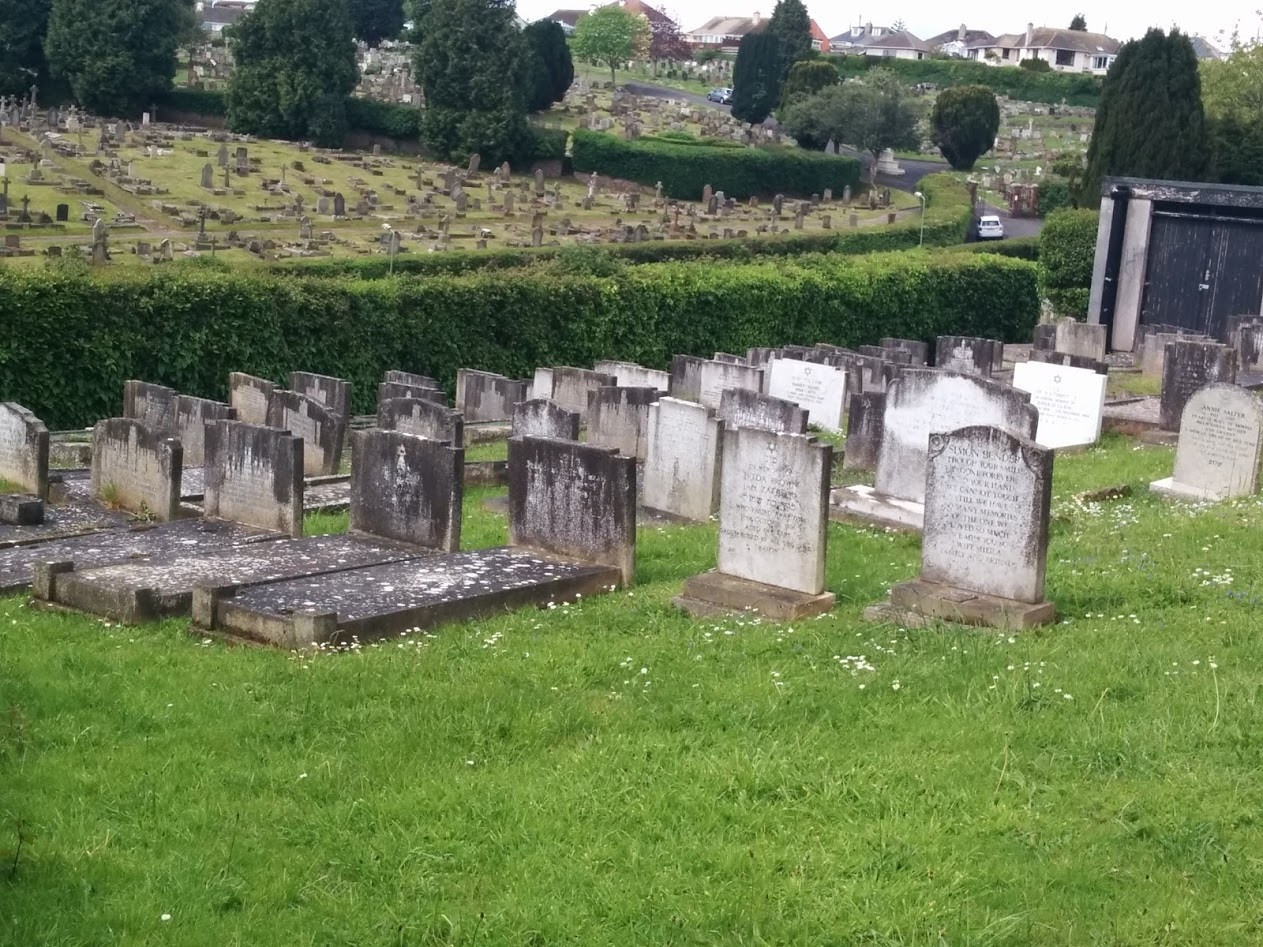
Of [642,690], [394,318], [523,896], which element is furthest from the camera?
[394,318]

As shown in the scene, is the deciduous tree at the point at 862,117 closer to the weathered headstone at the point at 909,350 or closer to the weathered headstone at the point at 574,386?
the weathered headstone at the point at 909,350

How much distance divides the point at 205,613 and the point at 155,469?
3805mm

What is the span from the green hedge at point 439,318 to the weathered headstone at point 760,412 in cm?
779

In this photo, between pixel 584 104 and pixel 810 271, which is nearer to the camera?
pixel 810 271

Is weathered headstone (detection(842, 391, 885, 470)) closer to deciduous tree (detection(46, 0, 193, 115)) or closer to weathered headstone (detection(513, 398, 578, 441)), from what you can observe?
weathered headstone (detection(513, 398, 578, 441))

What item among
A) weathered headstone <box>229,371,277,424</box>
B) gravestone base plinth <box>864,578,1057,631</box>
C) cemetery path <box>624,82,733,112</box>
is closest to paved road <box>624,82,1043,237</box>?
cemetery path <box>624,82,733,112</box>

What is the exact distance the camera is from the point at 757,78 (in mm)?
76812

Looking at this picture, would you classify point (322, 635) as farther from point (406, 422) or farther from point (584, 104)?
point (584, 104)

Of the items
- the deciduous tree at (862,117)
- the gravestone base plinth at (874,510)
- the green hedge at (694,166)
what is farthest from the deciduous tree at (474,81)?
the gravestone base plinth at (874,510)

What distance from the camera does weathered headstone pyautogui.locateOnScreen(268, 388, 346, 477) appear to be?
15484mm

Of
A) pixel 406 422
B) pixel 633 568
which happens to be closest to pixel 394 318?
pixel 406 422

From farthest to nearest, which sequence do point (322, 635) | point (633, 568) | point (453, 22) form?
point (453, 22) < point (633, 568) < point (322, 635)

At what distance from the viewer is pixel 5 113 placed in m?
53.7

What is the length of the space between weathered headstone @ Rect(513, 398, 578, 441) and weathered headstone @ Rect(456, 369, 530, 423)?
5.39 metres
